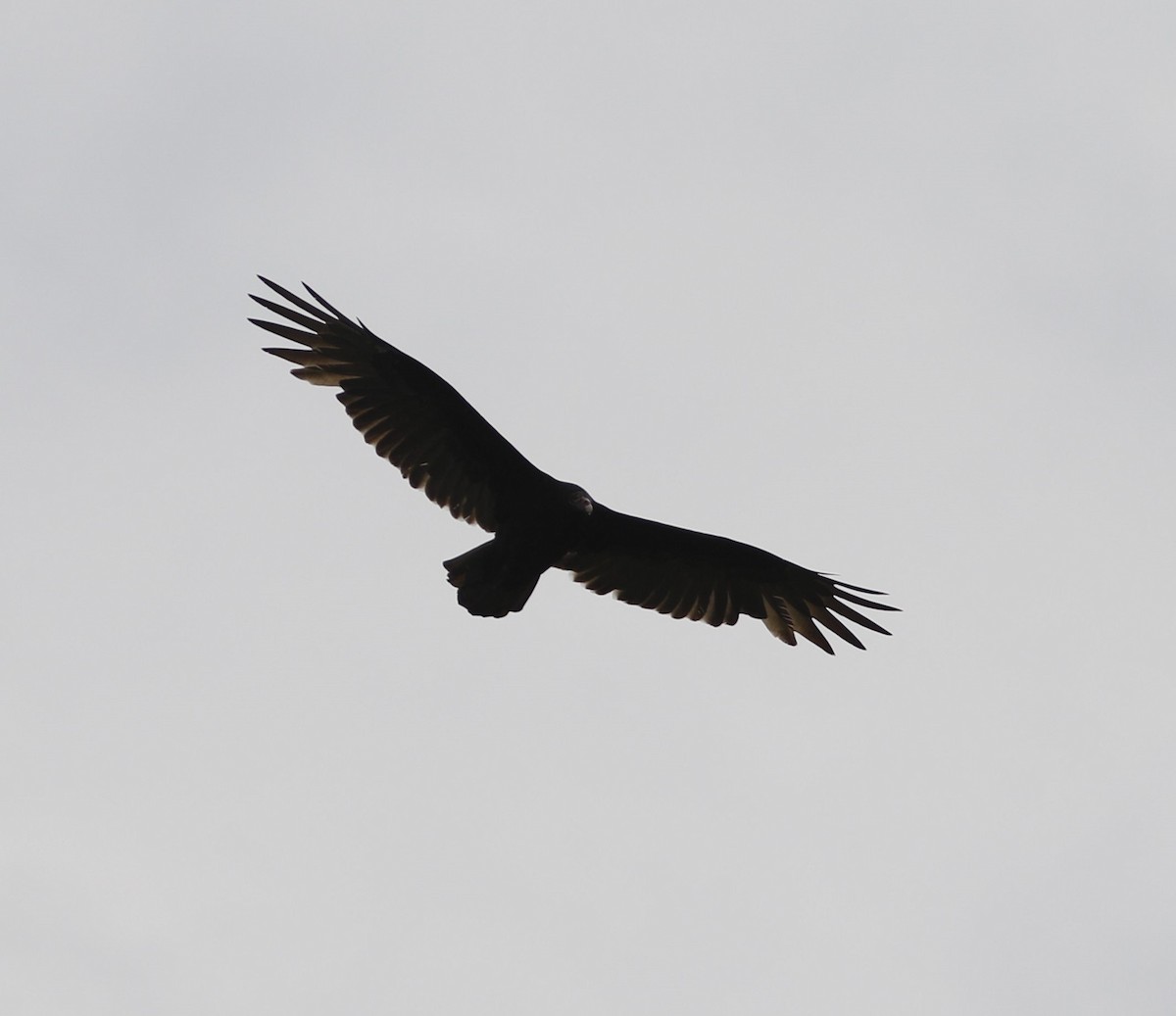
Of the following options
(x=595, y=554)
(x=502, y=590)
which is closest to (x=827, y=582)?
Answer: (x=595, y=554)

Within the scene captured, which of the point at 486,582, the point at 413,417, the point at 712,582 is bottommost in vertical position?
the point at 486,582

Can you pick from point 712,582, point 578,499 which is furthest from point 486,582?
point 712,582

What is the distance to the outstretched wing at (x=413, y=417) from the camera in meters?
12.2

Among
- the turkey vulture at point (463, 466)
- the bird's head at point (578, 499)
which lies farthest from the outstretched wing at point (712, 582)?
the bird's head at point (578, 499)

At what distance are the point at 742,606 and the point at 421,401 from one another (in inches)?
114

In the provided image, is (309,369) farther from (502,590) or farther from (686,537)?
(686,537)

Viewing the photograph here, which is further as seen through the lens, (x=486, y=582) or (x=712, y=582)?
(x=712, y=582)

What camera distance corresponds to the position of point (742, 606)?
13.6 meters

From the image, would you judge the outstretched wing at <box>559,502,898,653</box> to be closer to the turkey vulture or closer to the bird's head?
the turkey vulture

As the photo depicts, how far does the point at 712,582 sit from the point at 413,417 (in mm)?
2587

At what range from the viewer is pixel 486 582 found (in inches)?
471

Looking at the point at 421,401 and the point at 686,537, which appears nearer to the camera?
the point at 421,401

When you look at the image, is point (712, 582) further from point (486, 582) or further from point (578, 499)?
point (486, 582)

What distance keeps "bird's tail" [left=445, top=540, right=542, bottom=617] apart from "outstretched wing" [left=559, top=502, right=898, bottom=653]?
1079mm
